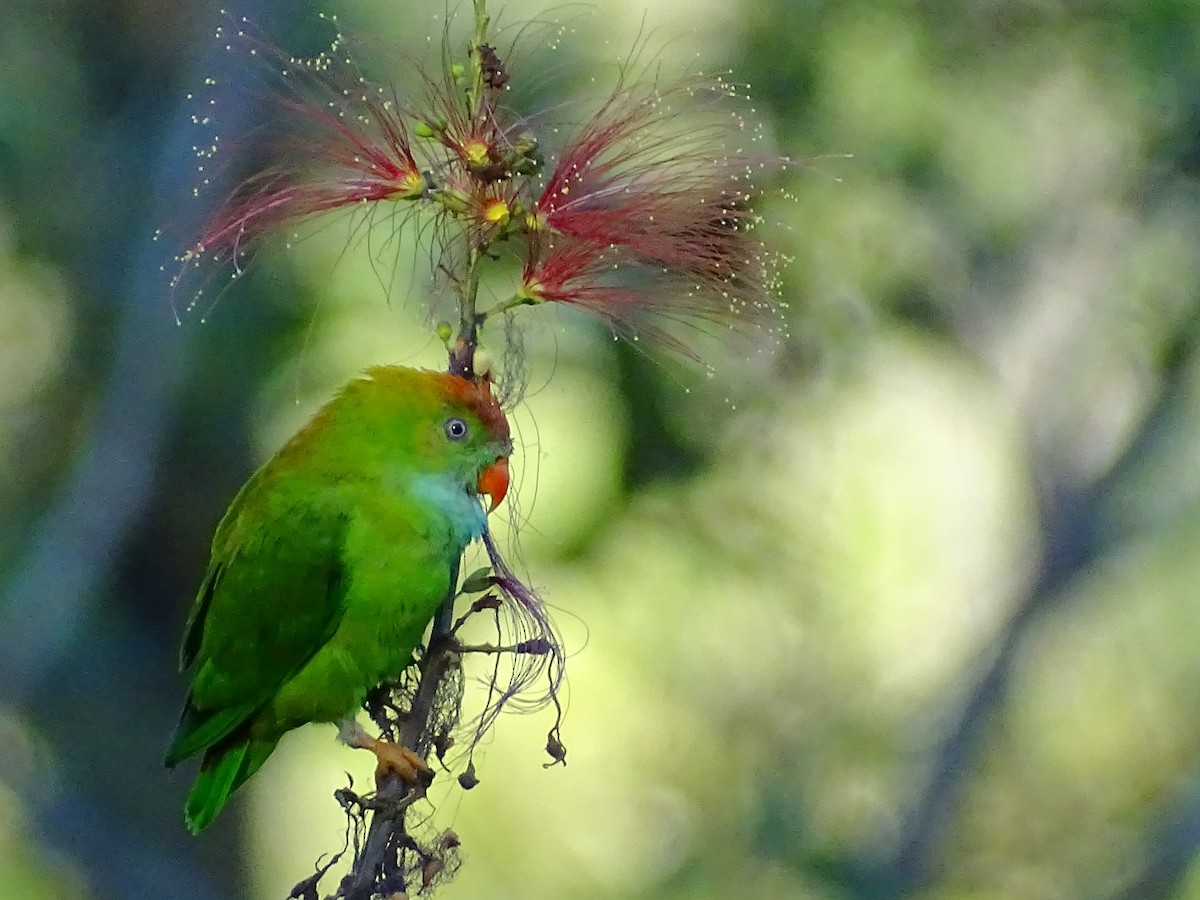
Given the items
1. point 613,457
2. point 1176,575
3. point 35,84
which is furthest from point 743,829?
point 35,84

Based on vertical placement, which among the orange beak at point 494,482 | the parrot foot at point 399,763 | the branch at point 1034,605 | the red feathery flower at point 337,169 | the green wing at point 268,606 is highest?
the branch at point 1034,605

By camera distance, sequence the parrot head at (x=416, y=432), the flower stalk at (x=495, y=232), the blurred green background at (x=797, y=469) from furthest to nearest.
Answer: the blurred green background at (x=797, y=469) → the parrot head at (x=416, y=432) → the flower stalk at (x=495, y=232)

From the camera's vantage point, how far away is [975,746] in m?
2.05

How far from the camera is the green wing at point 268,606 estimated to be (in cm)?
89

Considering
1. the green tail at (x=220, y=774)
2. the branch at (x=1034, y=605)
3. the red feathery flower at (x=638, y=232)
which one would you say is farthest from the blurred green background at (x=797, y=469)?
the red feathery flower at (x=638, y=232)

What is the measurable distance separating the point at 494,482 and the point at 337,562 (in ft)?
0.49

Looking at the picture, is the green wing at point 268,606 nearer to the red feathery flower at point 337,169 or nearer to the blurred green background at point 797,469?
the red feathery flower at point 337,169

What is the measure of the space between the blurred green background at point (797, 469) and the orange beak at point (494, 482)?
0.94 m

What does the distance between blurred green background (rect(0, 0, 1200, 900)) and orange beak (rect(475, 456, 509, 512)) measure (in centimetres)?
94

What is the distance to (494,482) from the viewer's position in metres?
0.85

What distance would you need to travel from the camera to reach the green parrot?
33.7 inches

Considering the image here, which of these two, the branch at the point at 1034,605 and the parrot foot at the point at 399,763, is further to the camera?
the branch at the point at 1034,605

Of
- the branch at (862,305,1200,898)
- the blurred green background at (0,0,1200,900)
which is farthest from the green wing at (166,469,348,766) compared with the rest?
the branch at (862,305,1200,898)

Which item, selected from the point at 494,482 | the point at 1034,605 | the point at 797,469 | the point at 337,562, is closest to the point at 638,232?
the point at 494,482
